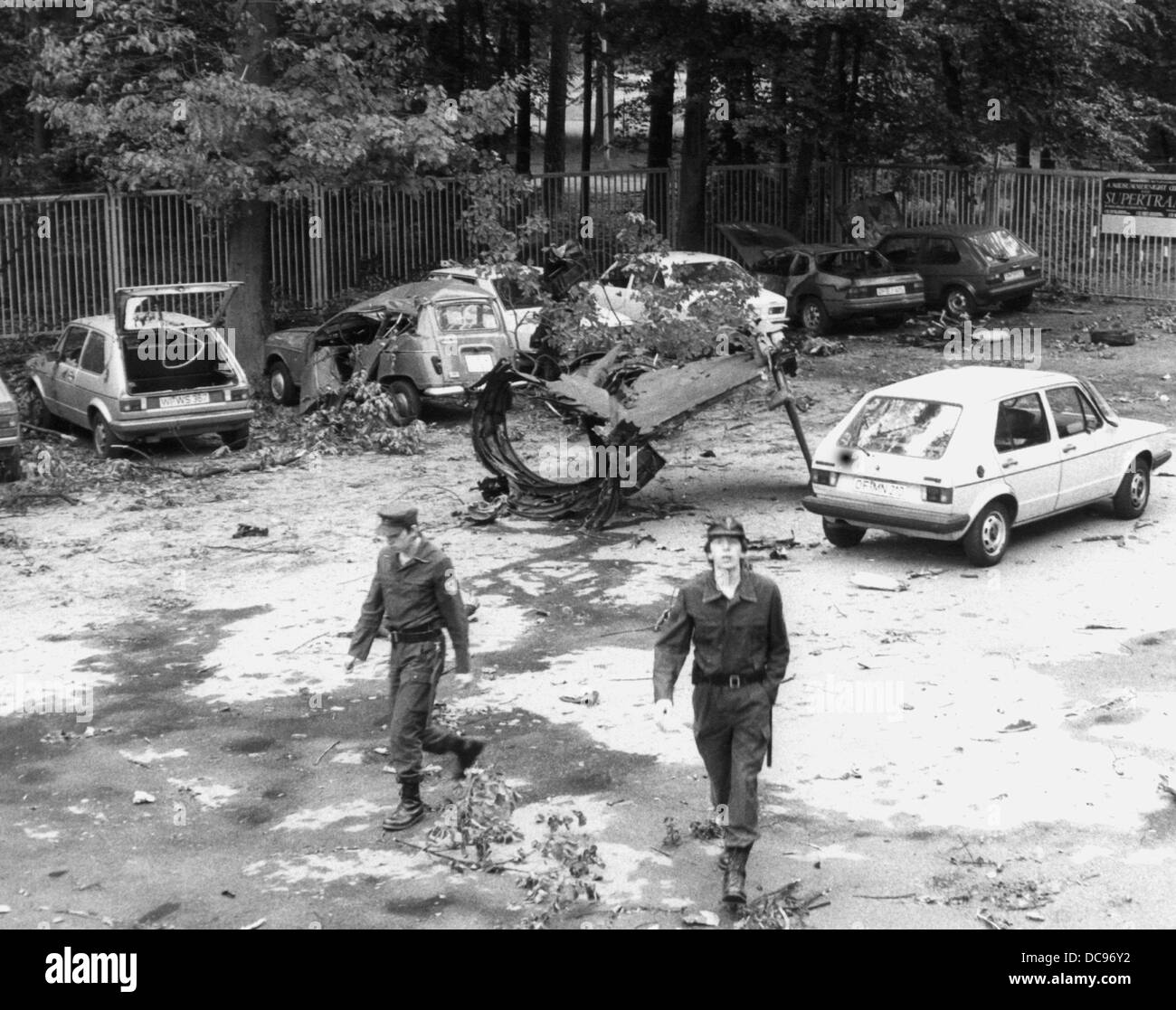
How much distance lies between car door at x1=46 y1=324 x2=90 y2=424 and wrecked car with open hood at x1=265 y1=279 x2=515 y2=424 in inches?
115

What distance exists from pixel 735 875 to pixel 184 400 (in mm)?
12900

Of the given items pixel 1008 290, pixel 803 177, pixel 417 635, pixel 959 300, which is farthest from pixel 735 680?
pixel 803 177

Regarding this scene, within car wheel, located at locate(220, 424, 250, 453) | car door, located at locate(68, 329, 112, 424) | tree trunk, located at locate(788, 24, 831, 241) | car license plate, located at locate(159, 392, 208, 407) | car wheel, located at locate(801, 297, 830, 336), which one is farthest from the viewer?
tree trunk, located at locate(788, 24, 831, 241)

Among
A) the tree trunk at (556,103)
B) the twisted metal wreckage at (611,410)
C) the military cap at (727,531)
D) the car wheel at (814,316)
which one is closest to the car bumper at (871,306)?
the car wheel at (814,316)

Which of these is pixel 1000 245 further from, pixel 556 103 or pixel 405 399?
pixel 405 399

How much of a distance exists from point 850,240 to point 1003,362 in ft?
27.1

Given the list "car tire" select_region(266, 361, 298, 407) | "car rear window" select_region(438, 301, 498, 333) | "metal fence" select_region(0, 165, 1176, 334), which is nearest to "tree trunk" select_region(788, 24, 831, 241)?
"metal fence" select_region(0, 165, 1176, 334)

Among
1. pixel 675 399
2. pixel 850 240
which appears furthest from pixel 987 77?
pixel 675 399

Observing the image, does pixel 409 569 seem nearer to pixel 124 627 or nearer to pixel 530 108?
pixel 124 627

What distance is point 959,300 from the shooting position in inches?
1113

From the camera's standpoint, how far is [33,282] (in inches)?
1032

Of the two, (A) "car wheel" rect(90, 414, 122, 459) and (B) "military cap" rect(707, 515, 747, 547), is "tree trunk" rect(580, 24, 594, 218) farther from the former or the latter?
(B) "military cap" rect(707, 515, 747, 547)

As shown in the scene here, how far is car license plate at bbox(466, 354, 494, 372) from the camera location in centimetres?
2063

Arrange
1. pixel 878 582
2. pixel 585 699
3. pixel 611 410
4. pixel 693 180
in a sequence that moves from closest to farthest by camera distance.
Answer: pixel 585 699
pixel 878 582
pixel 611 410
pixel 693 180
